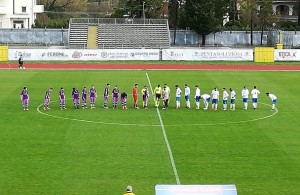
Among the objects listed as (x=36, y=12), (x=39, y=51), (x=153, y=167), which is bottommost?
(x=153, y=167)

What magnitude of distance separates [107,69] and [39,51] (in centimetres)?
915

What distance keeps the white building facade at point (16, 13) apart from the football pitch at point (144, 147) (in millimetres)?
53605

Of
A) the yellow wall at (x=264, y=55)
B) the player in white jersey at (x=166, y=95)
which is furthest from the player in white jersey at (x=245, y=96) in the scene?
the yellow wall at (x=264, y=55)

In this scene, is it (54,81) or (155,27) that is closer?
(54,81)

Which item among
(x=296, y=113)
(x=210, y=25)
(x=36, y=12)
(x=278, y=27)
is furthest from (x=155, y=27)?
(x=296, y=113)

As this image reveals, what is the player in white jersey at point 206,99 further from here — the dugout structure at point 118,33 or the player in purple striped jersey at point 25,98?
the dugout structure at point 118,33

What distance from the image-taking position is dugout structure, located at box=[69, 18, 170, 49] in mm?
76812

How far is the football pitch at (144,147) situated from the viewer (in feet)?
71.6

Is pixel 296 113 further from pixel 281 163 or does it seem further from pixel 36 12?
pixel 36 12

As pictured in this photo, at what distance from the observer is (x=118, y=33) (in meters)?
78.8

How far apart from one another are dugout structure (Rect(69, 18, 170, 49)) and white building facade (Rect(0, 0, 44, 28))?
16.4 m

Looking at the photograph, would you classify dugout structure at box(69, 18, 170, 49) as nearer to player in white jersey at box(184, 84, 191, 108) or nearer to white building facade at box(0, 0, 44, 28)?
white building facade at box(0, 0, 44, 28)

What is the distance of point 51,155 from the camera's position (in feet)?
82.9

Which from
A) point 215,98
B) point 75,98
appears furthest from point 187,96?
point 75,98
